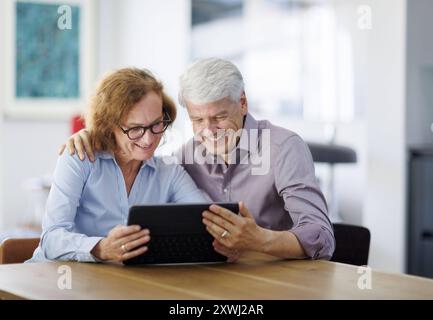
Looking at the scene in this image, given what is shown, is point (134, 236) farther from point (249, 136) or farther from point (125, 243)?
point (249, 136)

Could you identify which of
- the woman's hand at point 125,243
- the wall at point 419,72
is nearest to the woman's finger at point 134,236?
the woman's hand at point 125,243

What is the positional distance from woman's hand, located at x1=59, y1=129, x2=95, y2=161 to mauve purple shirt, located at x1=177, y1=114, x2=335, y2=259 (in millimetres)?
460

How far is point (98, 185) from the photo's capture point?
98.2 inches

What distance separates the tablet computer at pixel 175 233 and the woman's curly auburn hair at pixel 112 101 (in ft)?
1.63

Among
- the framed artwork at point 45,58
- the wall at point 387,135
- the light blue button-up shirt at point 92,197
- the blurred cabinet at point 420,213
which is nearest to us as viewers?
the light blue button-up shirt at point 92,197

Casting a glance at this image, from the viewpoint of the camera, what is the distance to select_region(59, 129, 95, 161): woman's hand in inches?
97.3

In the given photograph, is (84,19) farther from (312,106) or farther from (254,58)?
(312,106)

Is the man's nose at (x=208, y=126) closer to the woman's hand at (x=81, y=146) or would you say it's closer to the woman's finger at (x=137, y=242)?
the woman's hand at (x=81, y=146)

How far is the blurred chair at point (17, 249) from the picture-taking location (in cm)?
255

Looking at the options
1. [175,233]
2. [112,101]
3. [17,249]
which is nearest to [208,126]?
[112,101]

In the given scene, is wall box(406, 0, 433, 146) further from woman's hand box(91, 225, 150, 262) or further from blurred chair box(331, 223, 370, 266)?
woman's hand box(91, 225, 150, 262)
